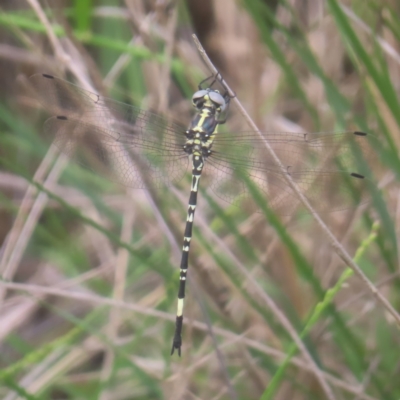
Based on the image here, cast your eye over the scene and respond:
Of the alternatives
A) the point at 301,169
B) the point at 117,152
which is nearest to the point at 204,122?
the point at 117,152

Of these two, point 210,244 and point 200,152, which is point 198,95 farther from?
point 210,244

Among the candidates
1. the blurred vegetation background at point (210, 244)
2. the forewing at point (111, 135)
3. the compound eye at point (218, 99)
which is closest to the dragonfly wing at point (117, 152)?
the forewing at point (111, 135)

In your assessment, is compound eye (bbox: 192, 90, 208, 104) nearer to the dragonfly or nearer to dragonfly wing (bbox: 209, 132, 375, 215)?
the dragonfly

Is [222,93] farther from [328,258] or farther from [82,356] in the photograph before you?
[82,356]

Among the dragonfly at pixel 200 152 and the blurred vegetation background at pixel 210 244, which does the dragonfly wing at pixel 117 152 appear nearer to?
the dragonfly at pixel 200 152

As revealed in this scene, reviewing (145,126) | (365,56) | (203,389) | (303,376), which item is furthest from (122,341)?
(365,56)

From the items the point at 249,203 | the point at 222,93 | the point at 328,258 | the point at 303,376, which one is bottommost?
the point at 303,376
